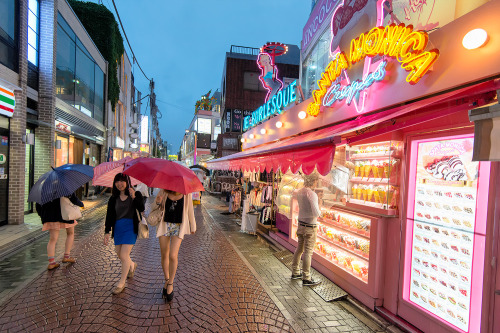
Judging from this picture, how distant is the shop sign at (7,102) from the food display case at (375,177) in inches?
345

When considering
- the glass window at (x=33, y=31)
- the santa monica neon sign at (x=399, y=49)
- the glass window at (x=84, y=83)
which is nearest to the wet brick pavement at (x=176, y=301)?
the santa monica neon sign at (x=399, y=49)

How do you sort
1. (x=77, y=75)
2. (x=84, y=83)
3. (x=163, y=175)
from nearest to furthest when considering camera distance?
(x=163, y=175) → (x=77, y=75) → (x=84, y=83)

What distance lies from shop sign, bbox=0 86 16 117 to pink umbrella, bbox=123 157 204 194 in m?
5.65

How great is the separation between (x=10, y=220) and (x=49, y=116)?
4.01 m

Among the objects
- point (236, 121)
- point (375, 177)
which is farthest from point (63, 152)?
point (236, 121)

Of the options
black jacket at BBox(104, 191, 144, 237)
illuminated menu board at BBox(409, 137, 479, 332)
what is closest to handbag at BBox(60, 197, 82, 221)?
black jacket at BBox(104, 191, 144, 237)

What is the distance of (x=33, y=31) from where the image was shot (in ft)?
31.6

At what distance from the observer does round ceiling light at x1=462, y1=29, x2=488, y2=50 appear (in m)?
3.21

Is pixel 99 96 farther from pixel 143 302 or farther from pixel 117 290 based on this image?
pixel 143 302

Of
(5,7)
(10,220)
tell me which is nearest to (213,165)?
(10,220)

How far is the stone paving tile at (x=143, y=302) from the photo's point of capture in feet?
12.0

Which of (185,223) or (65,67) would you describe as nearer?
(185,223)

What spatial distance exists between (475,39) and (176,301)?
544 centimetres

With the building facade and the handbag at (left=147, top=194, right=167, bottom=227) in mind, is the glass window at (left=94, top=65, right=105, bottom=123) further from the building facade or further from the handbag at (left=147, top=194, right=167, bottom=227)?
the handbag at (left=147, top=194, right=167, bottom=227)
